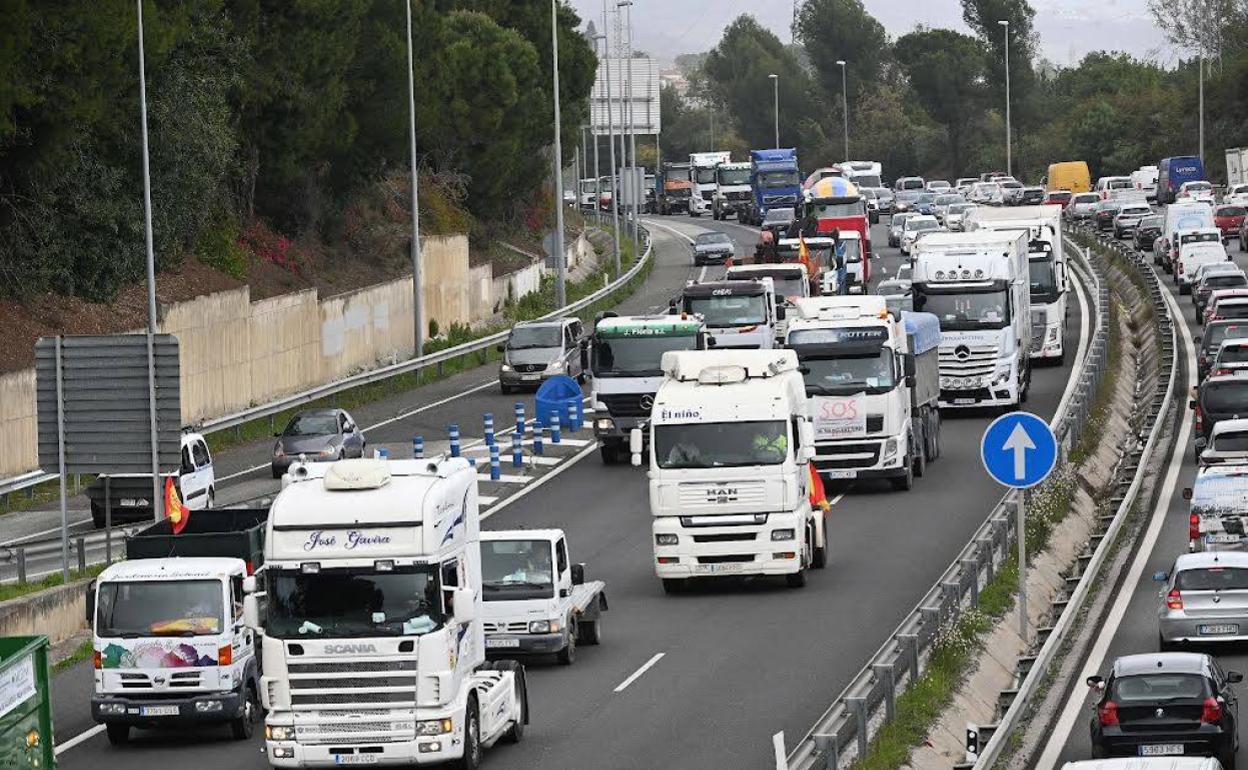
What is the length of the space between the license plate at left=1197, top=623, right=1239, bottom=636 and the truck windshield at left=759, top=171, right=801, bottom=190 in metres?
86.5

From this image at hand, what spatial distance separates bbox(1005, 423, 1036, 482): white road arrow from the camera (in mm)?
25203

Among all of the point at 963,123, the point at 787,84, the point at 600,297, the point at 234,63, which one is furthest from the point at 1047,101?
the point at 234,63

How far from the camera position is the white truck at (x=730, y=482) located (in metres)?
32.1

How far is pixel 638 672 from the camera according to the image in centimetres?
2736

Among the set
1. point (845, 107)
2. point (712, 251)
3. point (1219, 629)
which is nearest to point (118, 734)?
point (1219, 629)

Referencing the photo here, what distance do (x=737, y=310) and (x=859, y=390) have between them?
469 inches

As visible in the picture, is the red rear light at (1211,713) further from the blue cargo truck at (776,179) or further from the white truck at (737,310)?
the blue cargo truck at (776,179)

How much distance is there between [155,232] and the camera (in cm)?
5494

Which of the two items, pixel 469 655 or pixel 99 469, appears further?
pixel 99 469

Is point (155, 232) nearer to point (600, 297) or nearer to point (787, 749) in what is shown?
point (600, 297)

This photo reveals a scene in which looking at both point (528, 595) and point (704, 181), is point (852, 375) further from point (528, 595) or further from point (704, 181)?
point (704, 181)

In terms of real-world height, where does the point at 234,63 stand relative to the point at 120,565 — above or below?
above

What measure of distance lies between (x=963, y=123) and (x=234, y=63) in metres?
113

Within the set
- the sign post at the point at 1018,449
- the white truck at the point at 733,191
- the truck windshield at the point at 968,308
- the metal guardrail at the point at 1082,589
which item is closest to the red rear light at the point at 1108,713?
the metal guardrail at the point at 1082,589
